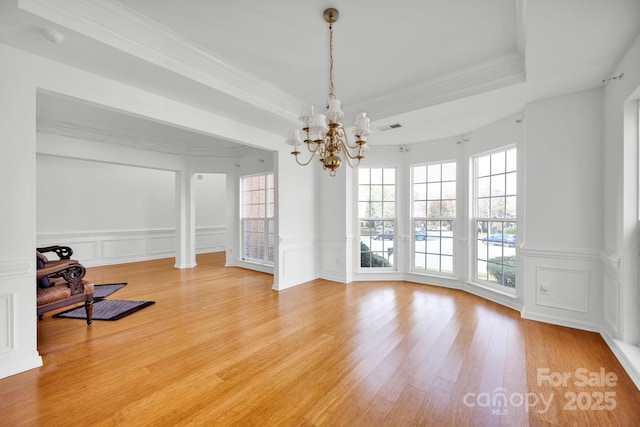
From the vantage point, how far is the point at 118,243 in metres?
7.01

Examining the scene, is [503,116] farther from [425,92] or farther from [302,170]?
[302,170]

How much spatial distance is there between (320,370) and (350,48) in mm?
3001

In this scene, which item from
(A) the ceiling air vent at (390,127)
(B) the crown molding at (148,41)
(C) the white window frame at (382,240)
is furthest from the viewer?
(C) the white window frame at (382,240)

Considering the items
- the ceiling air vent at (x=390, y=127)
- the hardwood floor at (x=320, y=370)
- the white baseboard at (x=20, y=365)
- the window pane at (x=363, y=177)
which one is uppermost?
the ceiling air vent at (x=390, y=127)

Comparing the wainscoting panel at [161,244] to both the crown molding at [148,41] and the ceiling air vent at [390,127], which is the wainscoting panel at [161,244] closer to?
the crown molding at [148,41]

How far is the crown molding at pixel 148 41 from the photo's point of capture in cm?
194

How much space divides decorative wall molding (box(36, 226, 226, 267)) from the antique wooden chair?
4022 millimetres

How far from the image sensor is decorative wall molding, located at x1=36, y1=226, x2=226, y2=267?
20.5 feet

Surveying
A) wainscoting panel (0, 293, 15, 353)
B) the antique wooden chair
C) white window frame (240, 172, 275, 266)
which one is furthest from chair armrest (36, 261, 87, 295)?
white window frame (240, 172, 275, 266)

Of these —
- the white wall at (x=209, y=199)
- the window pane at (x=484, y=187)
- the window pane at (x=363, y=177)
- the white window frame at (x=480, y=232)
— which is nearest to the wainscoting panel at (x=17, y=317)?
the window pane at (x=363, y=177)

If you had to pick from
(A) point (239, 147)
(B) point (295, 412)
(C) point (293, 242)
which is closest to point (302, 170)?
(C) point (293, 242)

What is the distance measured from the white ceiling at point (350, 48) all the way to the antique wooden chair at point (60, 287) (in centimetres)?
204

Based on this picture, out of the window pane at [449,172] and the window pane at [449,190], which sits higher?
the window pane at [449,172]

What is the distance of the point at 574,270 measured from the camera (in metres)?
2.99
